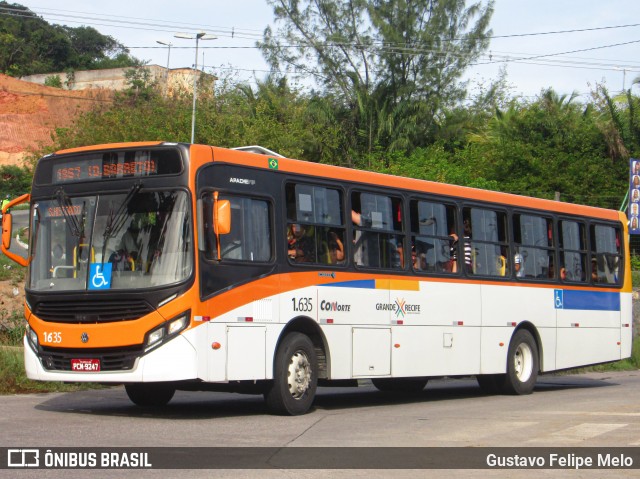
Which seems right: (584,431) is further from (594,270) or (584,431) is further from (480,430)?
(594,270)

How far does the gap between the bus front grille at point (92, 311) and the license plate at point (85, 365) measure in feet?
1.44

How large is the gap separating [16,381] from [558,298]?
9.43 meters

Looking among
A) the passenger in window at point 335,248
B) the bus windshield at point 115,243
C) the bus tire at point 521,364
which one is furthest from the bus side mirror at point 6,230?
the bus tire at point 521,364

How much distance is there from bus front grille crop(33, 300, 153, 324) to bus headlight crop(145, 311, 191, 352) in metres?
0.24

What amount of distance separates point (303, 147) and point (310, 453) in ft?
158

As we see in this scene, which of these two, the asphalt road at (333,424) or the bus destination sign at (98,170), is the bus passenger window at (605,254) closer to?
the asphalt road at (333,424)

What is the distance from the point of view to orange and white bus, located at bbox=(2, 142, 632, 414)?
12.1m

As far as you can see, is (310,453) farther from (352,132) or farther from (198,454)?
(352,132)

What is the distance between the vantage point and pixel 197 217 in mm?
12250

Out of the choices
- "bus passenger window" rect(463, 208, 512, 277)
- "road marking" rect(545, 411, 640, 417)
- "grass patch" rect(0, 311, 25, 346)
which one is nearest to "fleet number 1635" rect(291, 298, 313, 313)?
"road marking" rect(545, 411, 640, 417)

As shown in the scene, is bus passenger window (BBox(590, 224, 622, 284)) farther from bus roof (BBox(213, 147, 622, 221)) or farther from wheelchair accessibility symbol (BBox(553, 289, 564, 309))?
wheelchair accessibility symbol (BBox(553, 289, 564, 309))

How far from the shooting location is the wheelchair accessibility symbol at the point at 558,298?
19453 mm

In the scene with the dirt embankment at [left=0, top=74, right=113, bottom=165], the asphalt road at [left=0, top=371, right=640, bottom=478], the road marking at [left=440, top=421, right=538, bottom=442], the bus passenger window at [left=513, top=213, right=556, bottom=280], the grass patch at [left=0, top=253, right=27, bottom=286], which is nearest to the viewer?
the asphalt road at [left=0, top=371, right=640, bottom=478]

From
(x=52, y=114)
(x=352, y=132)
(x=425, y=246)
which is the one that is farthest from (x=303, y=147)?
(x=425, y=246)
